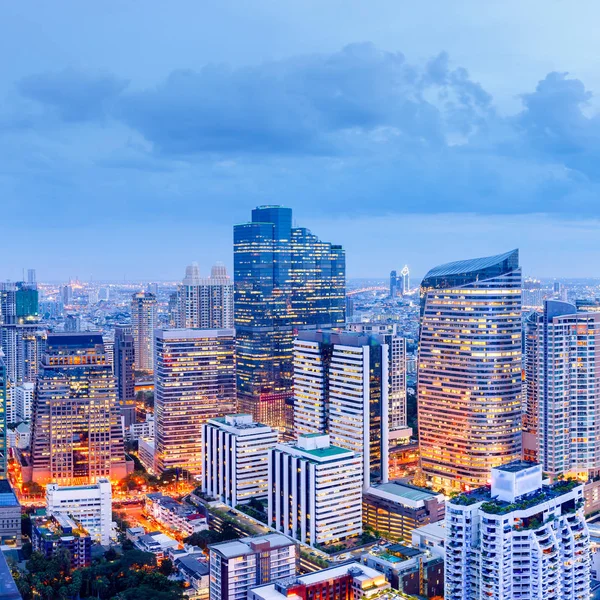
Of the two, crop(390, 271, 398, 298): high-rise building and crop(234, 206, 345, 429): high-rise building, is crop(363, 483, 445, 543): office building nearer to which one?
crop(234, 206, 345, 429): high-rise building

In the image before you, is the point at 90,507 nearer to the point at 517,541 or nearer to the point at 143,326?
the point at 517,541

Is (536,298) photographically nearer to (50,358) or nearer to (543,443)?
(543,443)

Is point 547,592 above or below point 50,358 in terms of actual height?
below

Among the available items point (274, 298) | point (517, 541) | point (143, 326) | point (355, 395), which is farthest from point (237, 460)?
point (143, 326)

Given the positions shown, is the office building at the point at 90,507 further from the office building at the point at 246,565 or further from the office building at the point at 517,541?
the office building at the point at 517,541

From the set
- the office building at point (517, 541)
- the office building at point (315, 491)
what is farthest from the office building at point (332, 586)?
the office building at point (315, 491)

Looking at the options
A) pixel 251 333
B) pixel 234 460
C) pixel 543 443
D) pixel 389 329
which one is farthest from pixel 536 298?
pixel 234 460
